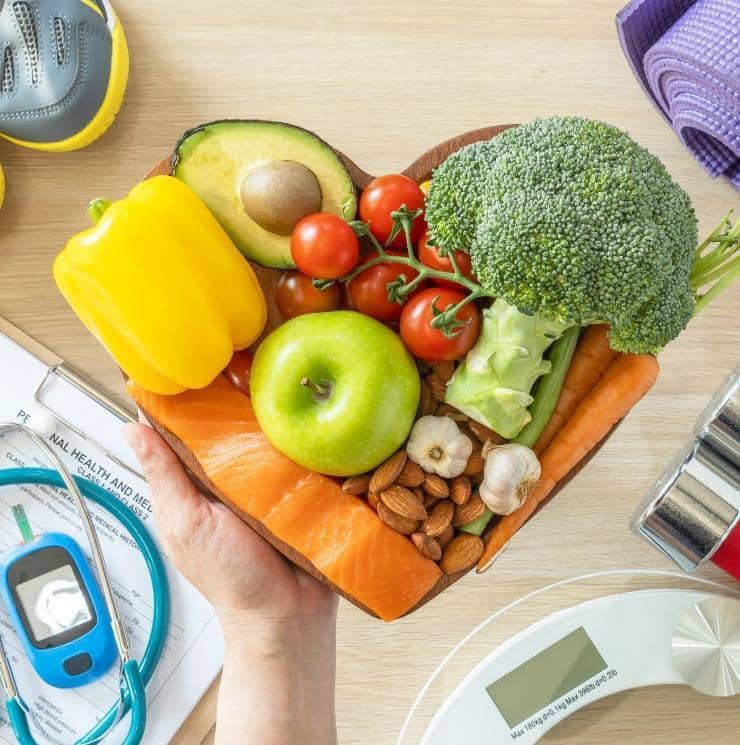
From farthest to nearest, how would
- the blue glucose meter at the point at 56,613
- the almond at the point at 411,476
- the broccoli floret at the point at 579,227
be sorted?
1. the blue glucose meter at the point at 56,613
2. the almond at the point at 411,476
3. the broccoli floret at the point at 579,227

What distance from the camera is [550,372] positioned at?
2.43 ft

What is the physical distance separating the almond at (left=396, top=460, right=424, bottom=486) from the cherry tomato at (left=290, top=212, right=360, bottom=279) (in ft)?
0.64

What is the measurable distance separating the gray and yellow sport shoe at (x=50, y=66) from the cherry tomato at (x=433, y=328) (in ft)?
1.38

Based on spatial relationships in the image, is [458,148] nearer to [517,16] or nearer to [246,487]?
[517,16]

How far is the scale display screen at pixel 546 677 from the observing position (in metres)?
0.81

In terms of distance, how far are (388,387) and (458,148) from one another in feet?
0.80

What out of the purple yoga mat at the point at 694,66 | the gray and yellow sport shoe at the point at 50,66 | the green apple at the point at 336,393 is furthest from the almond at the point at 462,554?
the gray and yellow sport shoe at the point at 50,66

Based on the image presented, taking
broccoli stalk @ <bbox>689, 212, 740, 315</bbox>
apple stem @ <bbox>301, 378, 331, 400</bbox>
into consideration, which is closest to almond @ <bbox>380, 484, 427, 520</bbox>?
apple stem @ <bbox>301, 378, 331, 400</bbox>

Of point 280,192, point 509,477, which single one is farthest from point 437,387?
point 280,192

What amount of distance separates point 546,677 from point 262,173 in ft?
1.96

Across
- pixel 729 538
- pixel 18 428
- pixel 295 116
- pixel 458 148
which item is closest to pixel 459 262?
pixel 458 148

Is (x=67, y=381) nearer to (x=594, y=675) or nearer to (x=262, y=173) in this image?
(x=262, y=173)

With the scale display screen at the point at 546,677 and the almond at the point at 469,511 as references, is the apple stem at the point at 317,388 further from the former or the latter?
the scale display screen at the point at 546,677

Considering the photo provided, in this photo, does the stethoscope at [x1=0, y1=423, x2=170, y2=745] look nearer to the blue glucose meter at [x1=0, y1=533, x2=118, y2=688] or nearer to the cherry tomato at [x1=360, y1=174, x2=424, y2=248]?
the blue glucose meter at [x1=0, y1=533, x2=118, y2=688]
